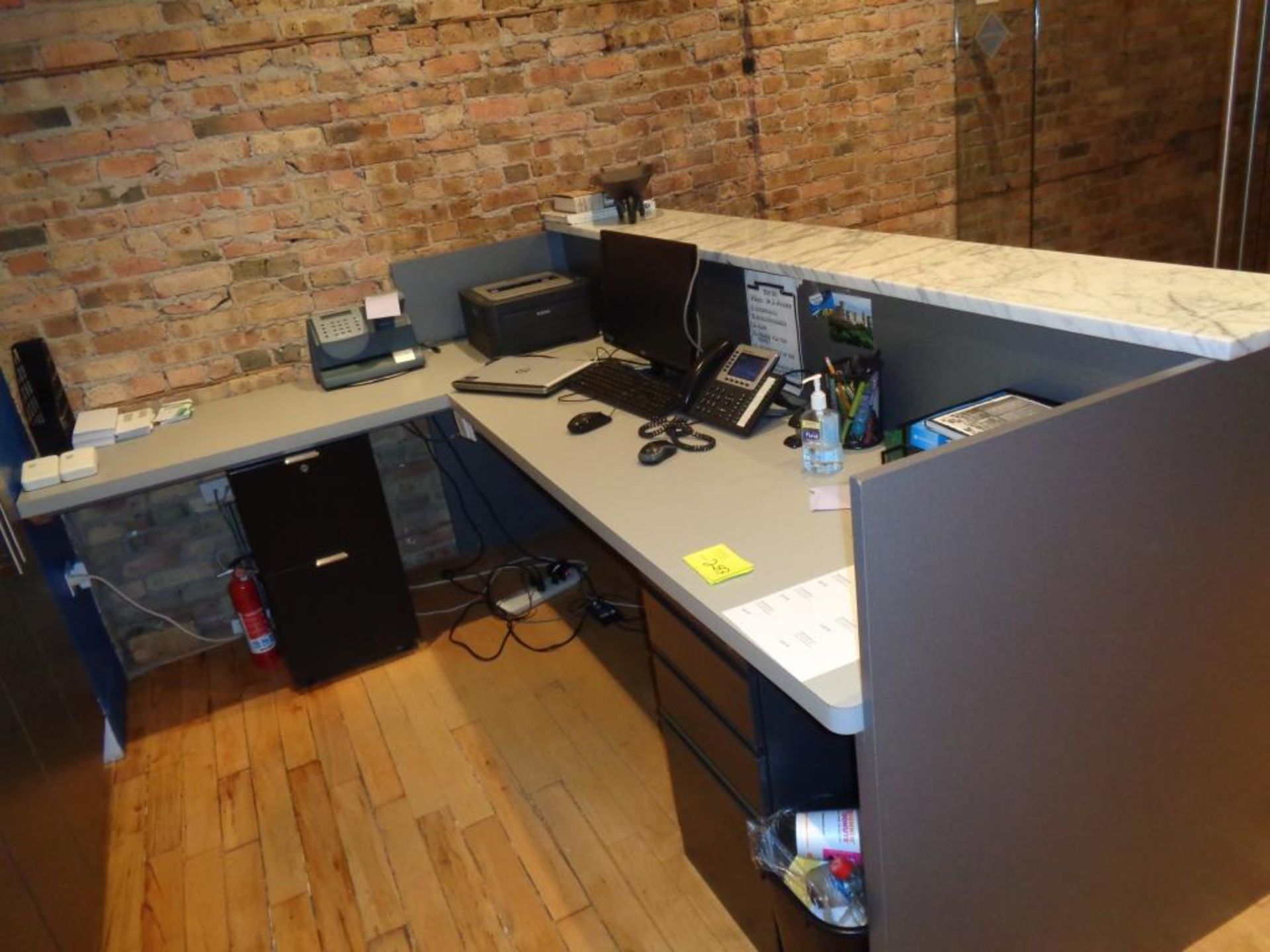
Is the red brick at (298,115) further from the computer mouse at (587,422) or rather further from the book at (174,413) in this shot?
the computer mouse at (587,422)

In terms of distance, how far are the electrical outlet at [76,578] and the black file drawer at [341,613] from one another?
61cm

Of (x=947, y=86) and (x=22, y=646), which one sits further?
(x=947, y=86)

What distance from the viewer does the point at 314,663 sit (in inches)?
107

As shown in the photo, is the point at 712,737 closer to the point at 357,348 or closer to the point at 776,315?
the point at 776,315

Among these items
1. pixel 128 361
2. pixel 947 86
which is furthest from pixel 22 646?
pixel 947 86

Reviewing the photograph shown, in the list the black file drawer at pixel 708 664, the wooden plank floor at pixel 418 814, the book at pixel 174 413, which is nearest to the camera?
the black file drawer at pixel 708 664

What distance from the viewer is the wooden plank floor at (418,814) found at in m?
1.85

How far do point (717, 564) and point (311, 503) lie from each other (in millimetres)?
1526

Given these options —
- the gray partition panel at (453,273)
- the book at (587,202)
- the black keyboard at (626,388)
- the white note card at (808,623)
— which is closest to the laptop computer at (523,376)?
the black keyboard at (626,388)

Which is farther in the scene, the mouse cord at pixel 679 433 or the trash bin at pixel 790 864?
the mouse cord at pixel 679 433

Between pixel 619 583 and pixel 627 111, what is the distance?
5.61 feet

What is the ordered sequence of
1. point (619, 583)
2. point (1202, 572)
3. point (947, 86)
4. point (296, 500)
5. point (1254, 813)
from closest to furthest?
point (1202, 572) < point (1254, 813) < point (296, 500) < point (619, 583) < point (947, 86)

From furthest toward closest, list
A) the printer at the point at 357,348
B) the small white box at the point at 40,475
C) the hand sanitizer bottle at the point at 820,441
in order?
the printer at the point at 357,348, the small white box at the point at 40,475, the hand sanitizer bottle at the point at 820,441

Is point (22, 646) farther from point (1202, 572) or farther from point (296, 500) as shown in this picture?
point (1202, 572)
